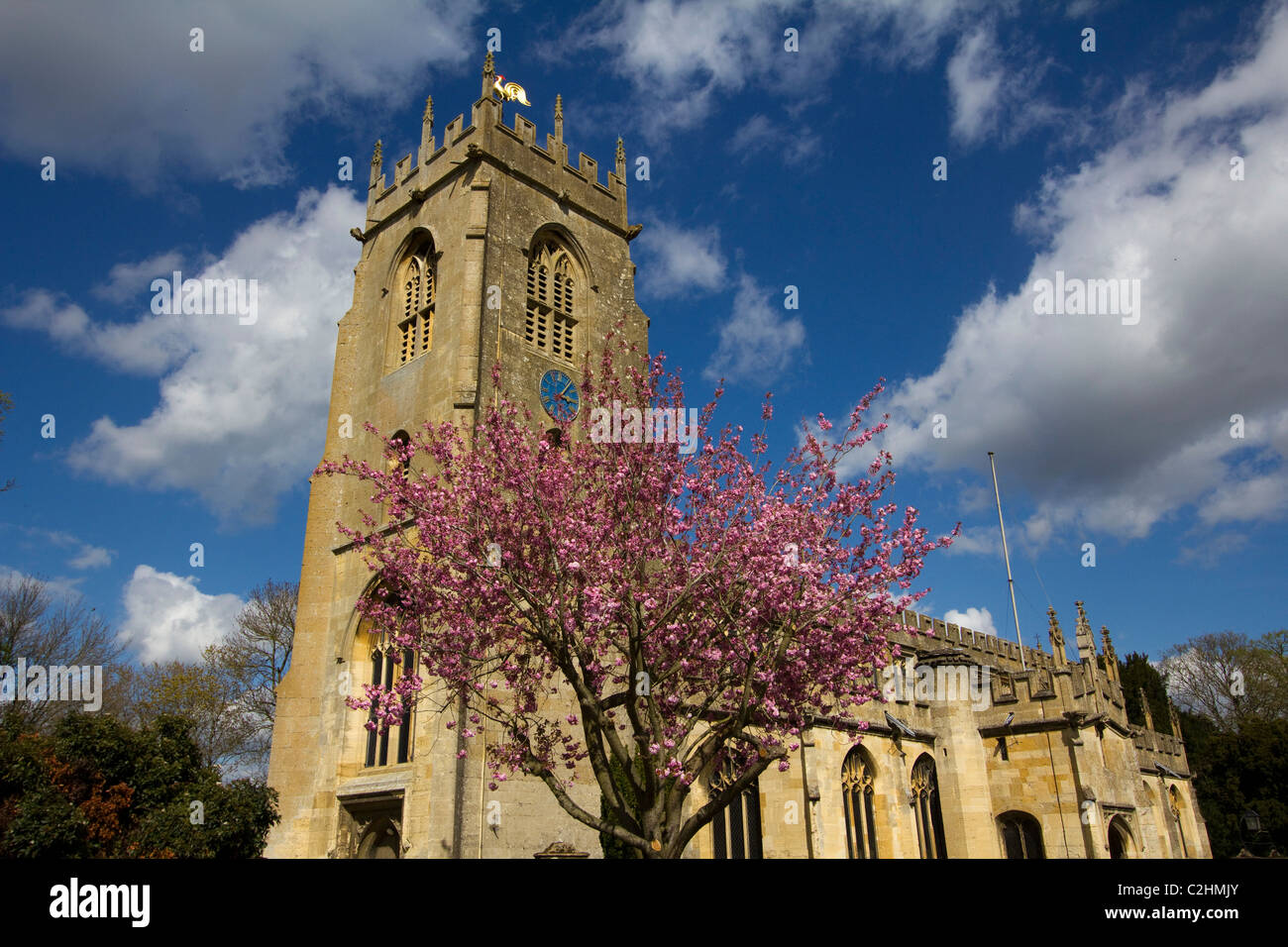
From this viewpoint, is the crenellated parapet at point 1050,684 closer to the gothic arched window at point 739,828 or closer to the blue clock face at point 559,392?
the gothic arched window at point 739,828

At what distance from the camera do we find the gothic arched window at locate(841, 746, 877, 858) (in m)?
23.8

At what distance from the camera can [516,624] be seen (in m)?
14.2

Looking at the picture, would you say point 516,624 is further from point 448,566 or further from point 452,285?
point 452,285

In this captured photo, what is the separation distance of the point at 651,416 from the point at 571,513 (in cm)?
233

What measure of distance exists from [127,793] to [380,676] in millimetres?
7269

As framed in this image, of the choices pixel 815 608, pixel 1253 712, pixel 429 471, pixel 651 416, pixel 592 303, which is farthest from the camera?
pixel 1253 712

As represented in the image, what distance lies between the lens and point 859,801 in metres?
24.3

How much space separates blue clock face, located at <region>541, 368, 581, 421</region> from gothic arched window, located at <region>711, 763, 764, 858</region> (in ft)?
35.0

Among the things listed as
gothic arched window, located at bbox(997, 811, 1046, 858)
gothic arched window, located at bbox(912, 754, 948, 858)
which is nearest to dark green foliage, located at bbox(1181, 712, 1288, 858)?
gothic arched window, located at bbox(997, 811, 1046, 858)

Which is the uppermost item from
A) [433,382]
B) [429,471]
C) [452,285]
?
[452,285]

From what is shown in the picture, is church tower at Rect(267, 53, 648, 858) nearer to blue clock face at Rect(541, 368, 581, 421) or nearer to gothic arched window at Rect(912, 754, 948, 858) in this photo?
blue clock face at Rect(541, 368, 581, 421)

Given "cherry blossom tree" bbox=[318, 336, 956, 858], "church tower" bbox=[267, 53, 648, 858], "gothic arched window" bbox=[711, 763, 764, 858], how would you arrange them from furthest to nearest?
1. "gothic arched window" bbox=[711, 763, 764, 858]
2. "church tower" bbox=[267, 53, 648, 858]
3. "cherry blossom tree" bbox=[318, 336, 956, 858]

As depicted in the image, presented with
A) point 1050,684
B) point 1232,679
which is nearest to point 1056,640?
point 1050,684
